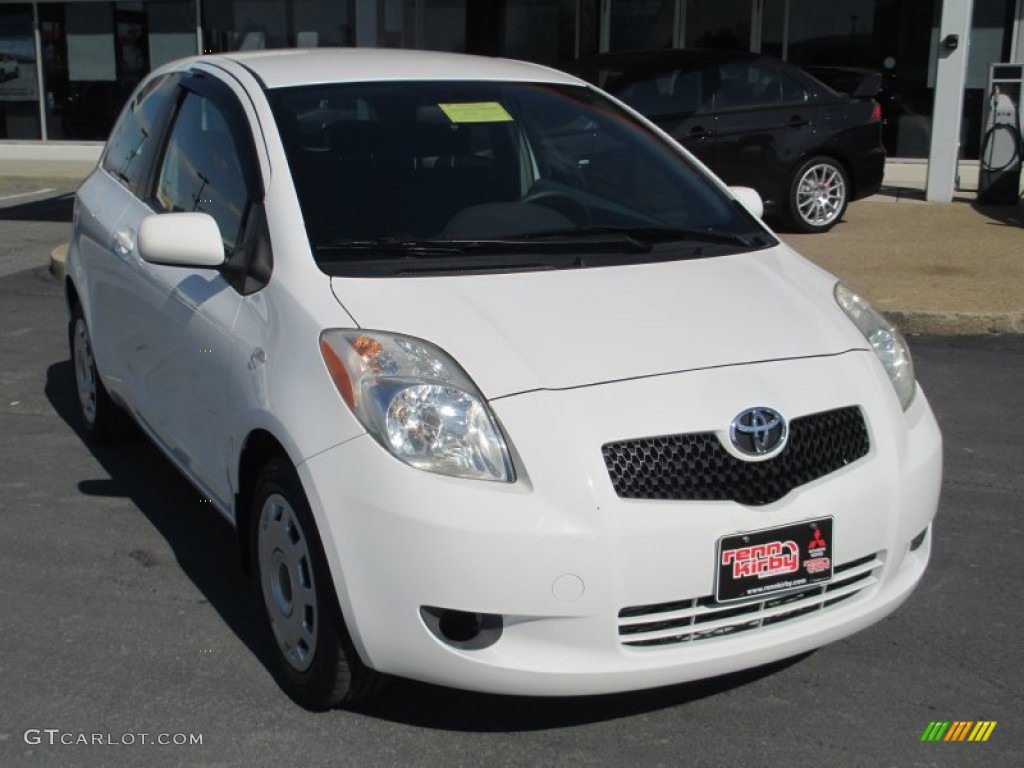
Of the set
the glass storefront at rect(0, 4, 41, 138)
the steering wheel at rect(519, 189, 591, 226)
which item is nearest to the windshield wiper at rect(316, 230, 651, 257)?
the steering wheel at rect(519, 189, 591, 226)

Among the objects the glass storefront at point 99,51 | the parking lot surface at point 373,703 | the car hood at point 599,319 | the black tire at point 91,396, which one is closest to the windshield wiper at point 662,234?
the car hood at point 599,319

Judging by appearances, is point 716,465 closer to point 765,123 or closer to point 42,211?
point 765,123

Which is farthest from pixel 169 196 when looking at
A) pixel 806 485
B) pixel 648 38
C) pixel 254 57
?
pixel 648 38

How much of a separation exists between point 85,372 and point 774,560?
3781mm

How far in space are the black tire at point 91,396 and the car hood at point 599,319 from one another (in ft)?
8.31

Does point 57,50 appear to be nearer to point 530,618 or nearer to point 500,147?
point 500,147

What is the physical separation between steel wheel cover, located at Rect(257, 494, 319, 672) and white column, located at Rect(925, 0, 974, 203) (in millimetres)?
11612

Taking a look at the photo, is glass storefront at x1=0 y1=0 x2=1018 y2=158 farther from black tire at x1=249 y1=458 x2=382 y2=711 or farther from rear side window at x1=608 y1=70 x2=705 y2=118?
black tire at x1=249 y1=458 x2=382 y2=711

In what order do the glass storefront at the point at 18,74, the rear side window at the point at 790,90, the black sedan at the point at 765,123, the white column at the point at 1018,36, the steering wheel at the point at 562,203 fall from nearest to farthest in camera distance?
the steering wheel at the point at 562,203 < the black sedan at the point at 765,123 < the rear side window at the point at 790,90 < the white column at the point at 1018,36 < the glass storefront at the point at 18,74

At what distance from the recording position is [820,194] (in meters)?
11.7

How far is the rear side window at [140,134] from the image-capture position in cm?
490

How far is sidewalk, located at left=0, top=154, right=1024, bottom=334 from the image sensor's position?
8.01m

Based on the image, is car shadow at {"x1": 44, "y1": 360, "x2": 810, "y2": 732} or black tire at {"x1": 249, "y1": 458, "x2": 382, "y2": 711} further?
car shadow at {"x1": 44, "y1": 360, "x2": 810, "y2": 732}
